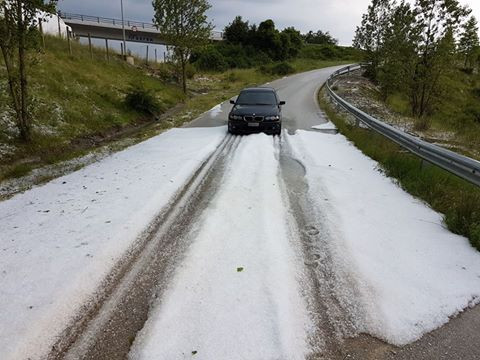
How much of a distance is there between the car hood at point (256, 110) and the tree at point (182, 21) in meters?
12.5

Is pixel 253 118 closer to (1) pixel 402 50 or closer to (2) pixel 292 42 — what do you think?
(1) pixel 402 50

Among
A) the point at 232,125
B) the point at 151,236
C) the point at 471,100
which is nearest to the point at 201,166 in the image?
the point at 151,236

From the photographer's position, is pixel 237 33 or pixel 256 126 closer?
pixel 256 126

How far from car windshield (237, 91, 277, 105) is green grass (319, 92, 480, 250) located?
4123mm

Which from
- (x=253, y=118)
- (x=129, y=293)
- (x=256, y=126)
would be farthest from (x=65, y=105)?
(x=129, y=293)

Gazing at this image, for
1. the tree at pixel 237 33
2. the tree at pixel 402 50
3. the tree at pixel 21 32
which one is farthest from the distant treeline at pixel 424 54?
the tree at pixel 237 33

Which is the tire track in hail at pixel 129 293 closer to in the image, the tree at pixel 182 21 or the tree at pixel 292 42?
the tree at pixel 182 21

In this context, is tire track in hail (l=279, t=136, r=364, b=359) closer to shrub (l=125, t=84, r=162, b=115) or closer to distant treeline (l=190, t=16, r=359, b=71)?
shrub (l=125, t=84, r=162, b=115)

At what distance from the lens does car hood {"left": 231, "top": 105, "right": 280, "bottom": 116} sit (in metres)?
11.5

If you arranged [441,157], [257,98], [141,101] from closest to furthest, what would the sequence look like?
[441,157] < [257,98] < [141,101]

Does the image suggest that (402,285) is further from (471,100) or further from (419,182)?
(471,100)

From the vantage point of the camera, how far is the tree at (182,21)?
21938mm

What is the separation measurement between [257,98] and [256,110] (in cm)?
146

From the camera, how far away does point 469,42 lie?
39938 mm
